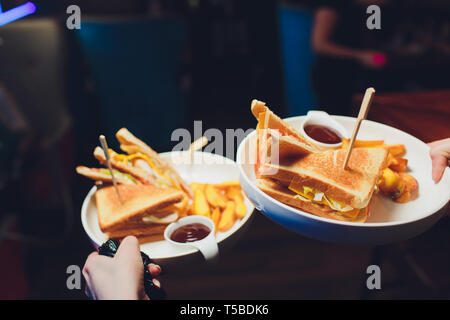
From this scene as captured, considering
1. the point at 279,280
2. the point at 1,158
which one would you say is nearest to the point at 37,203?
the point at 1,158

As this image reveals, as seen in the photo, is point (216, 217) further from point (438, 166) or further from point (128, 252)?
point (438, 166)

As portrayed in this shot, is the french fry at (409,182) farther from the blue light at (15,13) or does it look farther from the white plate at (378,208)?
the blue light at (15,13)

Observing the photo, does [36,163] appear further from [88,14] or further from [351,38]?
[351,38]

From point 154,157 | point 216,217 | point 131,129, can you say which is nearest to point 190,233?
point 216,217

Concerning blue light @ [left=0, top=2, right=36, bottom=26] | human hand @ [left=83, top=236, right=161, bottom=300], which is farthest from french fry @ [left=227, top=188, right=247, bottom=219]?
blue light @ [left=0, top=2, right=36, bottom=26]

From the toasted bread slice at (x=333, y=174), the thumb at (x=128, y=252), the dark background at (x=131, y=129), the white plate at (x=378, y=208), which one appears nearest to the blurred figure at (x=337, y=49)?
the dark background at (x=131, y=129)
